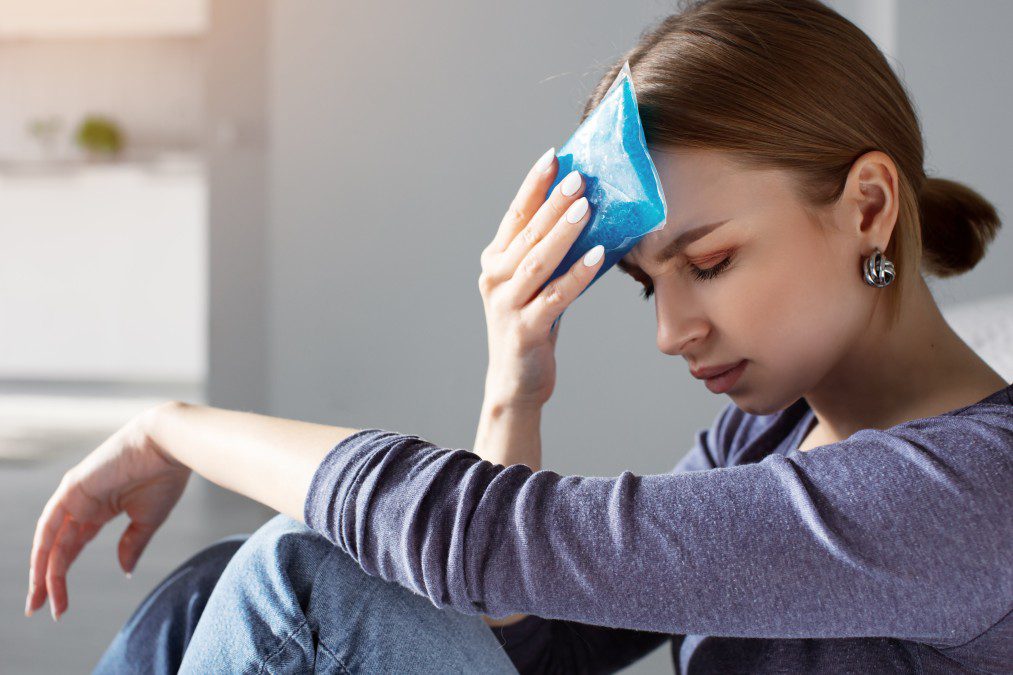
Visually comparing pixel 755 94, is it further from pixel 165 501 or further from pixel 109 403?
pixel 109 403

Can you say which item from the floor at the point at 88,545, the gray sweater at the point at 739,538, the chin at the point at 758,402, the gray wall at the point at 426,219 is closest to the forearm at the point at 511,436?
the chin at the point at 758,402

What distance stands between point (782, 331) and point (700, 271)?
91 millimetres

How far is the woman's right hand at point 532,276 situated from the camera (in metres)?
0.86

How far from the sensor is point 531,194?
897 mm

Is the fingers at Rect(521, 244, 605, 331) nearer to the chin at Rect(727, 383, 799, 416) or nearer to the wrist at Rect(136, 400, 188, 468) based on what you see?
the chin at Rect(727, 383, 799, 416)

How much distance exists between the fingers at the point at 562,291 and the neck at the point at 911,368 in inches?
10.5

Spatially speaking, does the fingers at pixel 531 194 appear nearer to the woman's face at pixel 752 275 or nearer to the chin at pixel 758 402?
the woman's face at pixel 752 275

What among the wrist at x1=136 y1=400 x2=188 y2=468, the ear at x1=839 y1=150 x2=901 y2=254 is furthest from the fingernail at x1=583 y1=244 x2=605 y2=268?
the wrist at x1=136 y1=400 x2=188 y2=468

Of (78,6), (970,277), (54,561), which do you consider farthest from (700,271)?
(78,6)

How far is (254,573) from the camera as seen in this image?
0.81 metres

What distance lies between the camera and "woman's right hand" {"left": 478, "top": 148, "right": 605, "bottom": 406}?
33.7 inches

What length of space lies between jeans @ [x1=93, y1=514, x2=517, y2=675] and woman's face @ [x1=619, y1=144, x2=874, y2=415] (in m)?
0.33

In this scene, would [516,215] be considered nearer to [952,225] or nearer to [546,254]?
[546,254]

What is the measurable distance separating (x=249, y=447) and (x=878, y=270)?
585 millimetres
